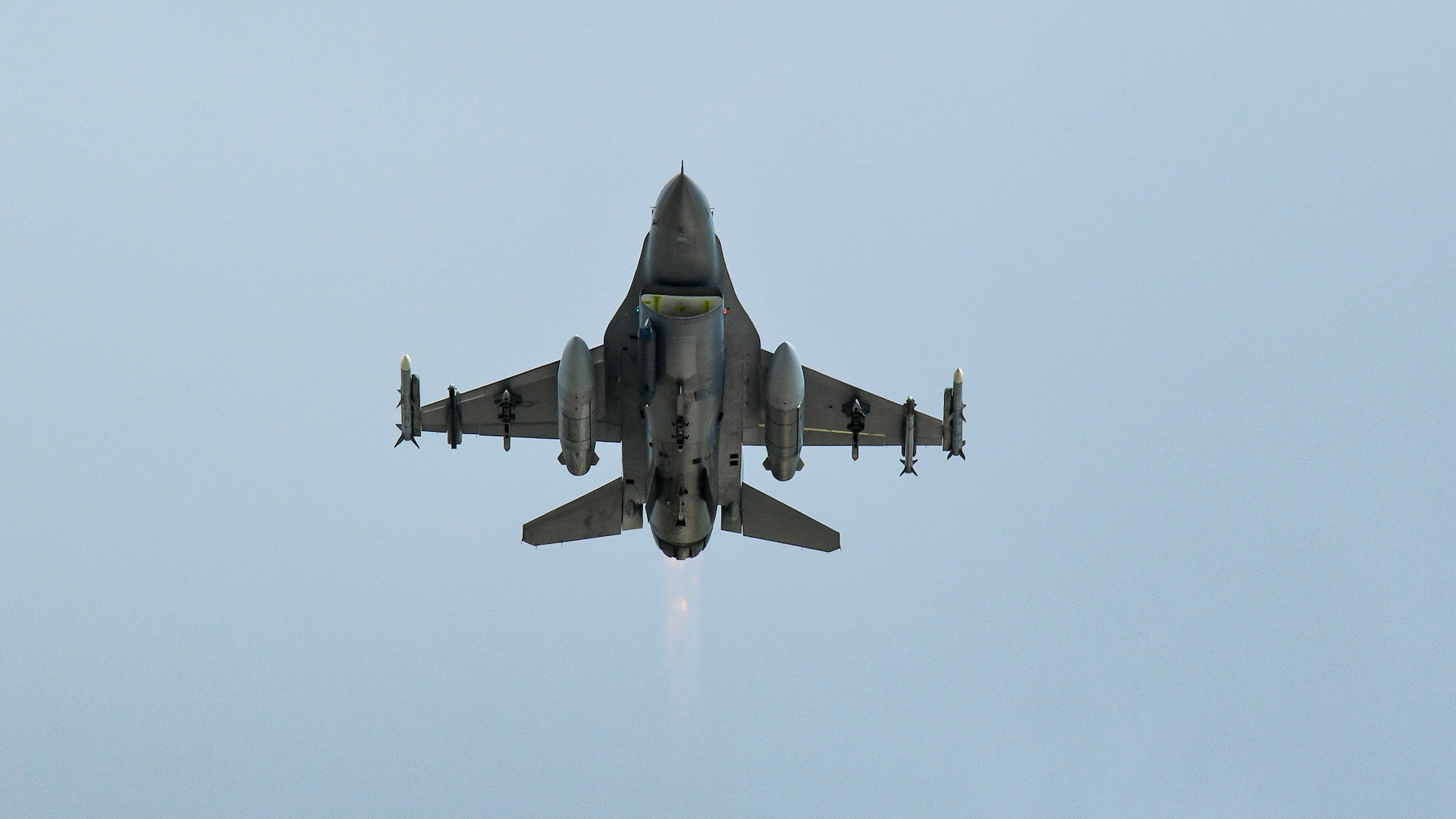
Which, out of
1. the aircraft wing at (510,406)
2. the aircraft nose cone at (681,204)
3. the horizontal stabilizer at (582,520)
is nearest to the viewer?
the aircraft nose cone at (681,204)

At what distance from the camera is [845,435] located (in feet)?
110

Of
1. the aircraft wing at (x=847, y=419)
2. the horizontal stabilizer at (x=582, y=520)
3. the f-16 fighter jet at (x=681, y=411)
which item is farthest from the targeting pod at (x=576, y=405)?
the aircraft wing at (x=847, y=419)

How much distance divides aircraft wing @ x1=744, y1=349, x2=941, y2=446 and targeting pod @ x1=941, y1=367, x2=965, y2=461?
2.84ft

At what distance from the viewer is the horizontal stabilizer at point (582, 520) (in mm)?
33938

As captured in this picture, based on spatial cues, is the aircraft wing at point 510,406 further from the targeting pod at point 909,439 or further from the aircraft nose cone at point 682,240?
the targeting pod at point 909,439

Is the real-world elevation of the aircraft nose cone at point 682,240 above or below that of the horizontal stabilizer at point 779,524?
above

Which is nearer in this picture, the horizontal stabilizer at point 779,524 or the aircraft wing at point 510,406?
the aircraft wing at point 510,406

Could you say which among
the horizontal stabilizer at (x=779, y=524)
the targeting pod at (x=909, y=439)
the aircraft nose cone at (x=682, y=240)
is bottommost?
the horizontal stabilizer at (x=779, y=524)

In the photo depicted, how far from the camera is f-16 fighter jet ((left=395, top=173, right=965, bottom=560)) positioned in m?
28.7

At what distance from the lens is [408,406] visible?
3056cm

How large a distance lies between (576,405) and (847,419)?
294 inches

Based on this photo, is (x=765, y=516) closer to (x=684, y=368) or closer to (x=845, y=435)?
(x=845, y=435)

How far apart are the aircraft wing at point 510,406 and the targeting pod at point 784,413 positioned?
4.03 metres

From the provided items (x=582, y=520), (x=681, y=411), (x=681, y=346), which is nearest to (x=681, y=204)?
(x=681, y=346)
